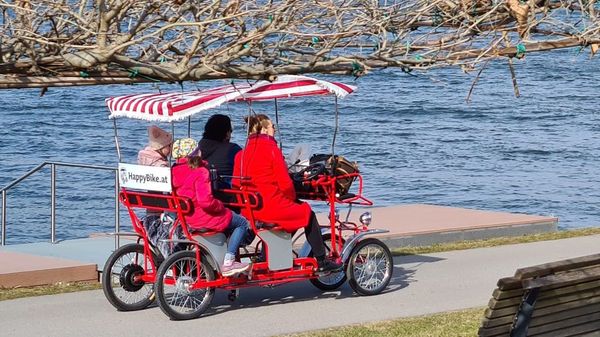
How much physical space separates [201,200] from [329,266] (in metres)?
1.52

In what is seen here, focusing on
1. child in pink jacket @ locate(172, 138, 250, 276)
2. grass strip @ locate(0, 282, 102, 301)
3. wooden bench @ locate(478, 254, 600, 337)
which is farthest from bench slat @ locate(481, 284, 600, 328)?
grass strip @ locate(0, 282, 102, 301)

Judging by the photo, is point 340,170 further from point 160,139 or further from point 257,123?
point 160,139

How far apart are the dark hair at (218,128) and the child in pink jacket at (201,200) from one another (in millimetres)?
698

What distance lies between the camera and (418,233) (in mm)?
15398

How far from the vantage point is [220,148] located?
11859 millimetres

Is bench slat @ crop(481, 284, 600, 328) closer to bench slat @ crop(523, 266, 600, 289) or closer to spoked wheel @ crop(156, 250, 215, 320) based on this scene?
bench slat @ crop(523, 266, 600, 289)

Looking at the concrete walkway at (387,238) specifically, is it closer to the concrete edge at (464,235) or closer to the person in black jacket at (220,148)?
the concrete edge at (464,235)

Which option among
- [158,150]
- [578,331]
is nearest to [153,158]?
[158,150]

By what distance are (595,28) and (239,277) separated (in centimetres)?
358

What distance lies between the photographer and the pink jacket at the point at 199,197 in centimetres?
1095

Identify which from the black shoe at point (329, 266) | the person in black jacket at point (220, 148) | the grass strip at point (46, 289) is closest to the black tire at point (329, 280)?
the black shoe at point (329, 266)

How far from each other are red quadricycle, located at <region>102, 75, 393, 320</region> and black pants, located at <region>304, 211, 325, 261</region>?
0.08 metres

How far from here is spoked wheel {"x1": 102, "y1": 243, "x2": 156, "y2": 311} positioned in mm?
11203

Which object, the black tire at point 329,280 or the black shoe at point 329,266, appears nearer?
the black shoe at point 329,266
